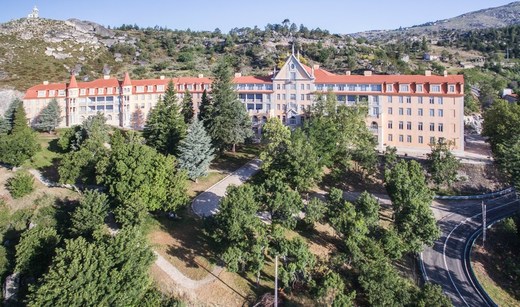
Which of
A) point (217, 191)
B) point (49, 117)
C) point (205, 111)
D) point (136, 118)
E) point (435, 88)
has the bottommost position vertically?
point (217, 191)

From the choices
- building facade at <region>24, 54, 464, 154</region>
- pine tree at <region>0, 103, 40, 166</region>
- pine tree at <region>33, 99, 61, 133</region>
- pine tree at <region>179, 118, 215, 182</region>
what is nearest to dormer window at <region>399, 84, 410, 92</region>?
building facade at <region>24, 54, 464, 154</region>

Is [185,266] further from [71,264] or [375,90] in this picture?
[375,90]

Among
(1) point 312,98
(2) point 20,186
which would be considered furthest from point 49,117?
(1) point 312,98

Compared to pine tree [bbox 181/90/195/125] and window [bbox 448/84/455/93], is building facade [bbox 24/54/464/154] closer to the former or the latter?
window [bbox 448/84/455/93]

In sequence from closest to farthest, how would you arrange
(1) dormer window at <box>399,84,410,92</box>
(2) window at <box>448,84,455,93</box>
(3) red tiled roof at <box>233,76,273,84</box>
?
1. (2) window at <box>448,84,455,93</box>
2. (1) dormer window at <box>399,84,410,92</box>
3. (3) red tiled roof at <box>233,76,273,84</box>

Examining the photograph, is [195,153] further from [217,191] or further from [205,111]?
[205,111]

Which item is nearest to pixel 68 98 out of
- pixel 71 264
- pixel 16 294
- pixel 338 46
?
pixel 16 294

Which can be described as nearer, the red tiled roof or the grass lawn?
the grass lawn
